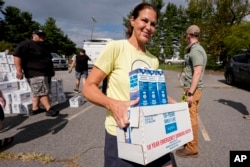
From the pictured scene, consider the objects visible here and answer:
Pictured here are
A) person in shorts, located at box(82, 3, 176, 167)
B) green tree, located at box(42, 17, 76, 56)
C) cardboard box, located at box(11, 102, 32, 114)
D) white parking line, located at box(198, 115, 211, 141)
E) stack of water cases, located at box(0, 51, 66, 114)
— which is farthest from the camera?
green tree, located at box(42, 17, 76, 56)

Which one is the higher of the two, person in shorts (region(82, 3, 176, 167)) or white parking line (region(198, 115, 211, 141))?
person in shorts (region(82, 3, 176, 167))

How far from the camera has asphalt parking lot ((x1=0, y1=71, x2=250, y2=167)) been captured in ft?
13.0

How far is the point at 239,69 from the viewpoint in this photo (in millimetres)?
12828

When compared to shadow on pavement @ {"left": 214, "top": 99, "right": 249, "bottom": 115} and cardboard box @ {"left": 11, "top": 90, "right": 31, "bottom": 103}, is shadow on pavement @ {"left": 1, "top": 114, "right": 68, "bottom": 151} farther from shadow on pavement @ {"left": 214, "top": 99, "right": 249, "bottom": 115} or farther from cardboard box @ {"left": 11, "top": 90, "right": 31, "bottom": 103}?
shadow on pavement @ {"left": 214, "top": 99, "right": 249, "bottom": 115}

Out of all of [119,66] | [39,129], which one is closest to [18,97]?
[39,129]

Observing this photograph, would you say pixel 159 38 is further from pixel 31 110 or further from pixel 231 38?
pixel 31 110

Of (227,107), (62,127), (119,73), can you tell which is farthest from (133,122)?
(227,107)

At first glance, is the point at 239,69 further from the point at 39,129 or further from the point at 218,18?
the point at 218,18

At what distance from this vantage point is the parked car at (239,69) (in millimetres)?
12165

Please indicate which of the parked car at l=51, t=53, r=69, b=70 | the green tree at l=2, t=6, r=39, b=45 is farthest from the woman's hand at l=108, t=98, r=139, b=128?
the green tree at l=2, t=6, r=39, b=45

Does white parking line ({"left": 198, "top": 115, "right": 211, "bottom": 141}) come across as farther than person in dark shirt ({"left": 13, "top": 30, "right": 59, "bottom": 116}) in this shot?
No

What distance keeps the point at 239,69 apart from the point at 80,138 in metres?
10.4

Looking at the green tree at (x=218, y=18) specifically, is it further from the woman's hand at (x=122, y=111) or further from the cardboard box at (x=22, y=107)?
the woman's hand at (x=122, y=111)

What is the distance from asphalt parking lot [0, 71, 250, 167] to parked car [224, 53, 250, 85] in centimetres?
471
